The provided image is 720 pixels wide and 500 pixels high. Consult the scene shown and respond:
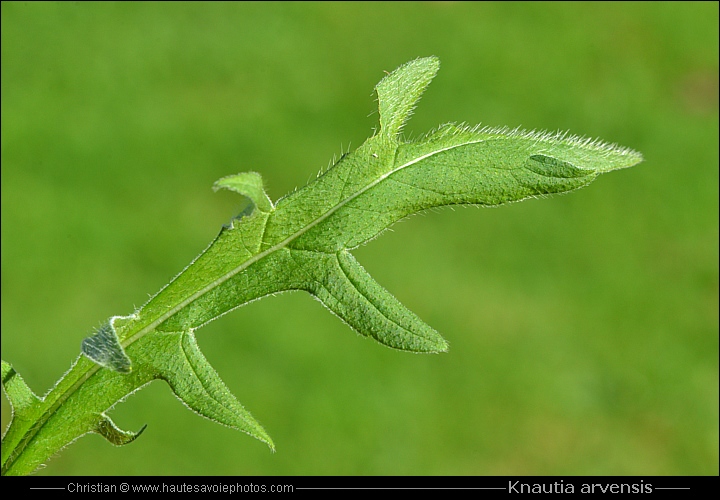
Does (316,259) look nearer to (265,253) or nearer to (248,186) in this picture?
(265,253)

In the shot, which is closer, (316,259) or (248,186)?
(248,186)

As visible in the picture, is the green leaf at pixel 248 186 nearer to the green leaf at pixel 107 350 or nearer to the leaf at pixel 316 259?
the leaf at pixel 316 259

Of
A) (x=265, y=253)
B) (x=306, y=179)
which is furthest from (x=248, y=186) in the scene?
(x=306, y=179)

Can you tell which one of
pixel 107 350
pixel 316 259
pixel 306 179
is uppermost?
pixel 306 179

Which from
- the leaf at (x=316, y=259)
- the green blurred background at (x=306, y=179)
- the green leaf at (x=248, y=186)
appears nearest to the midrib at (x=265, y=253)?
the leaf at (x=316, y=259)

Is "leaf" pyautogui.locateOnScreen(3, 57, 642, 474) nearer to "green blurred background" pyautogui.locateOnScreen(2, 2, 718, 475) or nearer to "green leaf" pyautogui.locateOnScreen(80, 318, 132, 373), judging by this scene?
"green leaf" pyautogui.locateOnScreen(80, 318, 132, 373)

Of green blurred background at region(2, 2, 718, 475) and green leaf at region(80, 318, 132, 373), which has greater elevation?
green blurred background at region(2, 2, 718, 475)

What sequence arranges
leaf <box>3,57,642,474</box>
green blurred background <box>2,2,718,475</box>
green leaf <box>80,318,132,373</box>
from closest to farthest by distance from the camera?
green leaf <box>80,318,132,373</box>, leaf <box>3,57,642,474</box>, green blurred background <box>2,2,718,475</box>

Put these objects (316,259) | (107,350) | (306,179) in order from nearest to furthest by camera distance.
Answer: (107,350), (316,259), (306,179)

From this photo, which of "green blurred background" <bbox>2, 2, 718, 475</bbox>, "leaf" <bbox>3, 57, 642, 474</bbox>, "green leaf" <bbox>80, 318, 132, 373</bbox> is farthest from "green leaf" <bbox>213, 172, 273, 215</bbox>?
"green blurred background" <bbox>2, 2, 718, 475</bbox>
